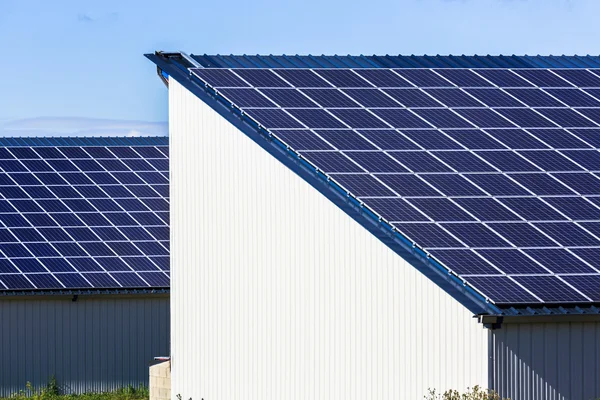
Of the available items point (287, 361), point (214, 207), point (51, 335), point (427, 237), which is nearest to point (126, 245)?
point (51, 335)

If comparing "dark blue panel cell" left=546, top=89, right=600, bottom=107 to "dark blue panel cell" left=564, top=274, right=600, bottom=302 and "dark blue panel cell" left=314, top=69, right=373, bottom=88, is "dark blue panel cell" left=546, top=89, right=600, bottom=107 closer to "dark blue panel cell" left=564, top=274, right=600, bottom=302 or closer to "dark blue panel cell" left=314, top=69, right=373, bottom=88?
"dark blue panel cell" left=314, top=69, right=373, bottom=88

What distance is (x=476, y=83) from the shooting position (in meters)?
29.1

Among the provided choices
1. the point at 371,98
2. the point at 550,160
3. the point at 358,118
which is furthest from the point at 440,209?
the point at 371,98

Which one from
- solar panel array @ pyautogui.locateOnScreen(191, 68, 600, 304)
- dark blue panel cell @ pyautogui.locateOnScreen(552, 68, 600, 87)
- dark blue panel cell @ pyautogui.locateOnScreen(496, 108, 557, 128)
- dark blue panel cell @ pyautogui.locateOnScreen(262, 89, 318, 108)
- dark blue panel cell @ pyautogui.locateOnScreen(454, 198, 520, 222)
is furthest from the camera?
dark blue panel cell @ pyautogui.locateOnScreen(552, 68, 600, 87)

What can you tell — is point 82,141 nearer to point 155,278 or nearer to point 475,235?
point 155,278

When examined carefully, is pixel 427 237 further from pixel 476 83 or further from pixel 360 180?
pixel 476 83

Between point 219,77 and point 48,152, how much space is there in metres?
14.8

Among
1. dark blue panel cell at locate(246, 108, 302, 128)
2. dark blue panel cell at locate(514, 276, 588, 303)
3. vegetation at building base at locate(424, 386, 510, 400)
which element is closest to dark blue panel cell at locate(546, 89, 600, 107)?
dark blue panel cell at locate(246, 108, 302, 128)

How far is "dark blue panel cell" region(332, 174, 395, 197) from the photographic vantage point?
24.4 m

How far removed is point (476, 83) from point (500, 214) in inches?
240

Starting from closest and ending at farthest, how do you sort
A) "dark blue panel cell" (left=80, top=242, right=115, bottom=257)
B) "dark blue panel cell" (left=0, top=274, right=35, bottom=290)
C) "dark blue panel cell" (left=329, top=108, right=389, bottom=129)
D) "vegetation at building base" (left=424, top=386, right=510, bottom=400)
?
"vegetation at building base" (left=424, top=386, right=510, bottom=400) → "dark blue panel cell" (left=329, top=108, right=389, bottom=129) → "dark blue panel cell" (left=0, top=274, right=35, bottom=290) → "dark blue panel cell" (left=80, top=242, right=115, bottom=257)

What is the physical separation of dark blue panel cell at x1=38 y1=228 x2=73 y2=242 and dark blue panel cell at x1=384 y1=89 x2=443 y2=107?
12910 mm

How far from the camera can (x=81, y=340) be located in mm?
34562

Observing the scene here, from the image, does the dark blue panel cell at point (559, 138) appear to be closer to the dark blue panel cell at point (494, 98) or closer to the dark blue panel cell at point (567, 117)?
the dark blue panel cell at point (567, 117)
